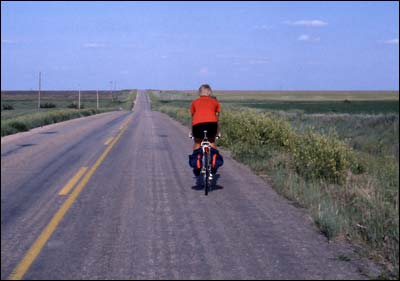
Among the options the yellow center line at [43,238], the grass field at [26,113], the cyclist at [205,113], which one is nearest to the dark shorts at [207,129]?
the cyclist at [205,113]

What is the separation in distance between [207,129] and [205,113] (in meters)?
0.34

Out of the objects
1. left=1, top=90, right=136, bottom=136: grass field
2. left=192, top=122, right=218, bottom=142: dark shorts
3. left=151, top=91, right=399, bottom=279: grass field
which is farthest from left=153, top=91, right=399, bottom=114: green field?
left=192, top=122, right=218, bottom=142: dark shorts

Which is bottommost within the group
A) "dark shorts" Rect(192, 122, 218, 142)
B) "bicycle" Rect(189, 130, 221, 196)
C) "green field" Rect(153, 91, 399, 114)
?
"green field" Rect(153, 91, 399, 114)

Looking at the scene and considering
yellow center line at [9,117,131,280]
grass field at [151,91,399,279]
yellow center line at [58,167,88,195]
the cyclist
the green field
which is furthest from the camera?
the green field

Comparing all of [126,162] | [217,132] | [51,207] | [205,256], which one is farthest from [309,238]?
[126,162]

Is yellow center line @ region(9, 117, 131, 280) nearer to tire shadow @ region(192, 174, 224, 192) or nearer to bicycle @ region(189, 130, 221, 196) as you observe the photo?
tire shadow @ region(192, 174, 224, 192)

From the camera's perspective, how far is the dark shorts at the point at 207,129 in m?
13.2

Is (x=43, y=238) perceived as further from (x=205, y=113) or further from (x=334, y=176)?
(x=334, y=176)

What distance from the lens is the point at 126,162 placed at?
59.4 feet

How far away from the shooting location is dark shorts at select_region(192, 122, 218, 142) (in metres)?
13.2

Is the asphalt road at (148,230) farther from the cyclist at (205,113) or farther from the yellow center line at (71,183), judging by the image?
the cyclist at (205,113)

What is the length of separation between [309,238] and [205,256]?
1.86 meters

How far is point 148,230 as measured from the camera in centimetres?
916

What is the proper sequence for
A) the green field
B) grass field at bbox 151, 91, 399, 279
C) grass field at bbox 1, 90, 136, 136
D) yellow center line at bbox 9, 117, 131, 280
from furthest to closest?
1. the green field
2. grass field at bbox 1, 90, 136, 136
3. grass field at bbox 151, 91, 399, 279
4. yellow center line at bbox 9, 117, 131, 280
